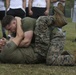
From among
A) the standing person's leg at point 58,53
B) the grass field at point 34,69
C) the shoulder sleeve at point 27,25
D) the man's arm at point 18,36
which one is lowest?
the grass field at point 34,69

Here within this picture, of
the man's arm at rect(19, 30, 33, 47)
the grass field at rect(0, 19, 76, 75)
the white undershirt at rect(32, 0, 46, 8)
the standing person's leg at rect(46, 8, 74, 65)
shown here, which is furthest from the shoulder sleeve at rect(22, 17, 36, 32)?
the white undershirt at rect(32, 0, 46, 8)

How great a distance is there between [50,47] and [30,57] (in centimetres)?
36

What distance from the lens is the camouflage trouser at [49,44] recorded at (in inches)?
218

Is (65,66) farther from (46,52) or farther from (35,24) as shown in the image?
(35,24)

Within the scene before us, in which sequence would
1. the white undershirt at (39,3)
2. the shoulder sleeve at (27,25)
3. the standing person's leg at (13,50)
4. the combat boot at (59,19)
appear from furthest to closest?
the white undershirt at (39,3), the combat boot at (59,19), the shoulder sleeve at (27,25), the standing person's leg at (13,50)

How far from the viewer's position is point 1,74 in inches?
190

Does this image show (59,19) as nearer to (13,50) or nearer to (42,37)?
(42,37)

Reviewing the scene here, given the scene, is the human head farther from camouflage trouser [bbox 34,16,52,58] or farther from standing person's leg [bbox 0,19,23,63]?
camouflage trouser [bbox 34,16,52,58]

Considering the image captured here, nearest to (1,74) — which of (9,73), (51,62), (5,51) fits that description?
(9,73)

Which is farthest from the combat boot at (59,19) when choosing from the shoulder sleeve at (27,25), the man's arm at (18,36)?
the man's arm at (18,36)

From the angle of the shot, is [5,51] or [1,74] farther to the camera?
[5,51]

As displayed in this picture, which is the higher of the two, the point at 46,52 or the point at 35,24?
the point at 35,24

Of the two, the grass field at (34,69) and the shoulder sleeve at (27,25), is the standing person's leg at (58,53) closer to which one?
the grass field at (34,69)

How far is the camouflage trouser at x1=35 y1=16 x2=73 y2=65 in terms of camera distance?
5.54 m
